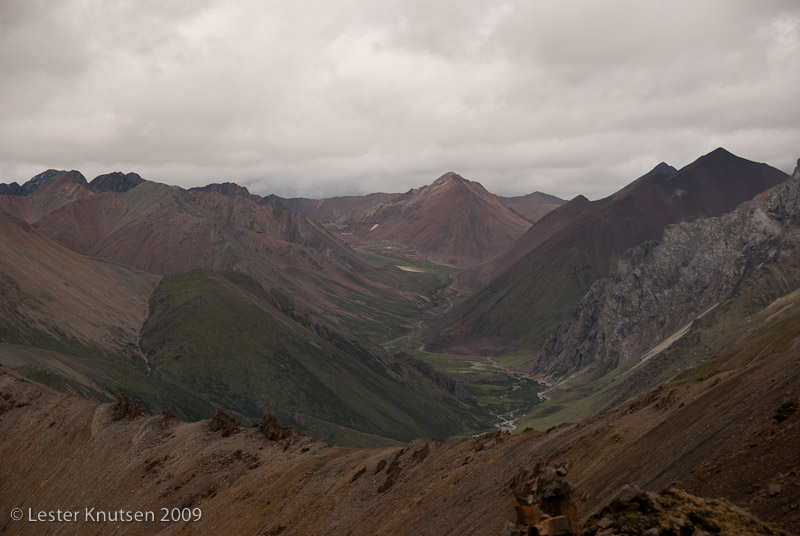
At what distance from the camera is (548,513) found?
1198 inches

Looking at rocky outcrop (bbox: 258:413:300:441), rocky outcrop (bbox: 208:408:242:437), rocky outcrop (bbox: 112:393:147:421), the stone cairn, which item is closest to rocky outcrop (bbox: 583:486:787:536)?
the stone cairn

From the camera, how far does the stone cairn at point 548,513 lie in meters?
28.3

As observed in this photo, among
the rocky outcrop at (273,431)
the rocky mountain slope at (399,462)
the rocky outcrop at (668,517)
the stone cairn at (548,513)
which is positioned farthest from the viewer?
the rocky outcrop at (273,431)

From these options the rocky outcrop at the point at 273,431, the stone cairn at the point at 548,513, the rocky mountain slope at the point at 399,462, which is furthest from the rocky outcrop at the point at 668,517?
the rocky outcrop at the point at 273,431

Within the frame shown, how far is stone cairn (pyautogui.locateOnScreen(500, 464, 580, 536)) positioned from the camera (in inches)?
1115

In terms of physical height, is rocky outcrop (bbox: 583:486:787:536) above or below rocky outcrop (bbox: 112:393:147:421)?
above

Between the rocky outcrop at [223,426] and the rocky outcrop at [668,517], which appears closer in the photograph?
the rocky outcrop at [668,517]

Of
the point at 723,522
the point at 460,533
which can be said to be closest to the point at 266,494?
the point at 460,533

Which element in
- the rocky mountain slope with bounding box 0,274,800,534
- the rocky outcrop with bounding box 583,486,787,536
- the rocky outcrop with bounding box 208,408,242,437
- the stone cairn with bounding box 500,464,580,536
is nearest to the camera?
the rocky outcrop with bounding box 583,486,787,536

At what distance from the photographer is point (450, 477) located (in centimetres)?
7362

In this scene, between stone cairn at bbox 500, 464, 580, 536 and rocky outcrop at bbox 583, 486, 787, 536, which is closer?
rocky outcrop at bbox 583, 486, 787, 536

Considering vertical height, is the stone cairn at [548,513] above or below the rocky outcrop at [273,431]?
above

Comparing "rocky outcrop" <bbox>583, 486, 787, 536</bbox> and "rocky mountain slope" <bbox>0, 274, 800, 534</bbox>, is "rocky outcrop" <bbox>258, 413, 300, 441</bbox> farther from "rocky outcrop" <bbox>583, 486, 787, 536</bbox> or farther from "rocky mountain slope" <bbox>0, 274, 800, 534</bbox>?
"rocky outcrop" <bbox>583, 486, 787, 536</bbox>

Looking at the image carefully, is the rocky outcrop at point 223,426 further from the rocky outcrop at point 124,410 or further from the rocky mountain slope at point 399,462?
the rocky outcrop at point 124,410
